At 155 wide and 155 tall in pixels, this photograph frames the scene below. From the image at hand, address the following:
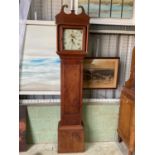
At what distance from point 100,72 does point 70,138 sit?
84cm

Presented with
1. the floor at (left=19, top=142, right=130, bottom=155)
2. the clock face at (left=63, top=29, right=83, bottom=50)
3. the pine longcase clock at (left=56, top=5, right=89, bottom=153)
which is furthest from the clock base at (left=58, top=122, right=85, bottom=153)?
the clock face at (left=63, top=29, right=83, bottom=50)

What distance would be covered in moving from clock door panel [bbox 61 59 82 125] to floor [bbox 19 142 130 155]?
39 cm

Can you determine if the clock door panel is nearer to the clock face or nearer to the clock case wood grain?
the clock face

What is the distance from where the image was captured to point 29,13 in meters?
2.10

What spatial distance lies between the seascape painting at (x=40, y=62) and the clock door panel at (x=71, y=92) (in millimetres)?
223

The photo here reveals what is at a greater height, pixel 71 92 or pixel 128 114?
pixel 71 92

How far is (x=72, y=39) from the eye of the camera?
196cm

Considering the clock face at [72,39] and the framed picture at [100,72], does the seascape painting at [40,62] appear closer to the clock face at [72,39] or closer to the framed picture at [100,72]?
the clock face at [72,39]

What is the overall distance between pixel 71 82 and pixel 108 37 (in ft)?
2.36

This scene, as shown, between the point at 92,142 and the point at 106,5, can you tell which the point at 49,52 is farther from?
the point at 92,142

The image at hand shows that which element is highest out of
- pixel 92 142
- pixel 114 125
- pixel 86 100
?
pixel 86 100

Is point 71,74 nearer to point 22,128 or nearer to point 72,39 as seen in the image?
point 72,39

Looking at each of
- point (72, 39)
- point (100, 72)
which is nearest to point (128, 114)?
point (100, 72)
